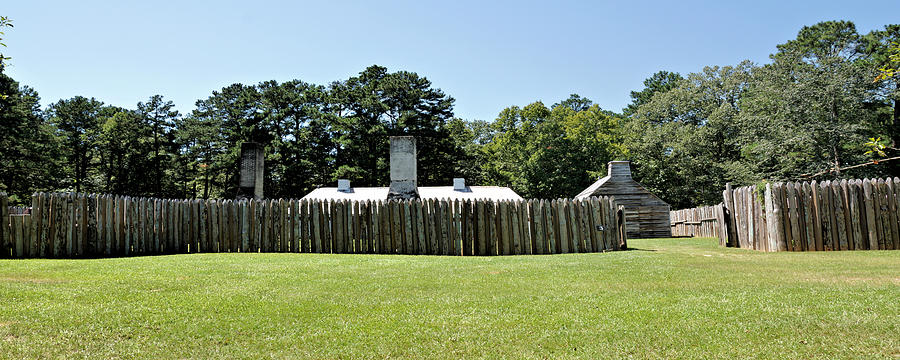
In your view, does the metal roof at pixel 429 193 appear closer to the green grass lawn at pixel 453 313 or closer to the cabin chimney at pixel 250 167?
the cabin chimney at pixel 250 167

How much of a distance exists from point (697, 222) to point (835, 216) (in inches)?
555

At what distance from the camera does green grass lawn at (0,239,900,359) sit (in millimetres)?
3811

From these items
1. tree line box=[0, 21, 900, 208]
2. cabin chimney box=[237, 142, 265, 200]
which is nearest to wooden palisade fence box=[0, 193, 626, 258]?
cabin chimney box=[237, 142, 265, 200]

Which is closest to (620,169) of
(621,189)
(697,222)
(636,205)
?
(621,189)

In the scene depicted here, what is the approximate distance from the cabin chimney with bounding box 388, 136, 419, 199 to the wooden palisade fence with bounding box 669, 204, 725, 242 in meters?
10.9

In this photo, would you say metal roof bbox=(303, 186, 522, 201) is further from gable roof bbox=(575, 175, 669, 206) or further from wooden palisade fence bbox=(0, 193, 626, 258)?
wooden palisade fence bbox=(0, 193, 626, 258)

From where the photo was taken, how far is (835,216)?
11.7 metres

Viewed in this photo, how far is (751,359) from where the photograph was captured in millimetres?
3473

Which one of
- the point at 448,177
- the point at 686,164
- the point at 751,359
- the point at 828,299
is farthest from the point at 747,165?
the point at 751,359

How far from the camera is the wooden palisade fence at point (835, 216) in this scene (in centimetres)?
1152

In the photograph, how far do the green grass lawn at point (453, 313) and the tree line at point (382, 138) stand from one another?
116ft

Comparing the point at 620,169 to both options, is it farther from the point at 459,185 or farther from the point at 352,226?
the point at 352,226

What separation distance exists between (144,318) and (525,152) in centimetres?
4485

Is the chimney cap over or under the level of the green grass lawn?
over
